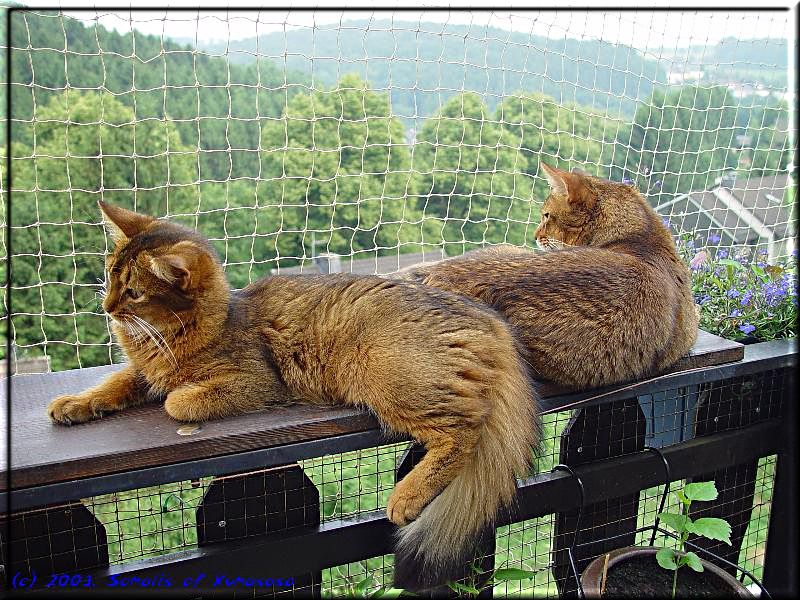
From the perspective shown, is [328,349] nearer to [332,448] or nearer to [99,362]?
[332,448]

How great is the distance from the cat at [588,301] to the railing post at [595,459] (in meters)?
0.19

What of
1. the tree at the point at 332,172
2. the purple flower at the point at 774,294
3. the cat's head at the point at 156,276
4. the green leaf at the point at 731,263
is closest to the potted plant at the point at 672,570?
the purple flower at the point at 774,294

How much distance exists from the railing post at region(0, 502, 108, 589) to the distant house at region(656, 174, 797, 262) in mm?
2664

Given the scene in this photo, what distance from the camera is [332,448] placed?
1704 millimetres

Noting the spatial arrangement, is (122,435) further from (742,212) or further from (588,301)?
(742,212)

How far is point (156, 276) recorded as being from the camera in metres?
1.72

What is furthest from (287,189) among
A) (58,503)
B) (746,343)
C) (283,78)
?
(746,343)

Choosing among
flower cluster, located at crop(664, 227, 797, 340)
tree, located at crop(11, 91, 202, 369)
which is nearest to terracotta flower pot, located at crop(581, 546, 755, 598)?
flower cluster, located at crop(664, 227, 797, 340)

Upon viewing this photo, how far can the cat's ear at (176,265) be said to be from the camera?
5.55ft

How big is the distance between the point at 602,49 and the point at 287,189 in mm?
1468

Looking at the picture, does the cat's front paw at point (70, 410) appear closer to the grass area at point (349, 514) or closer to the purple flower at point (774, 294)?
the grass area at point (349, 514)

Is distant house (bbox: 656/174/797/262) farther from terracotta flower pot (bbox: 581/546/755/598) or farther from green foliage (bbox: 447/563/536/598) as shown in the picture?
green foliage (bbox: 447/563/536/598)

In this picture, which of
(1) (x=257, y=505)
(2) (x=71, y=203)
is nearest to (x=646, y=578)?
A: (1) (x=257, y=505)

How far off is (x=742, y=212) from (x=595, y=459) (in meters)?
1.87
